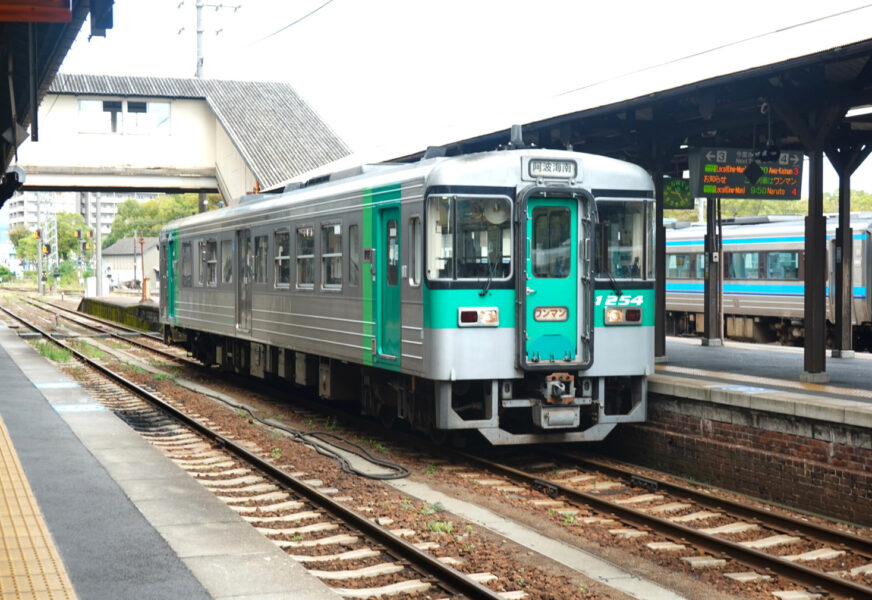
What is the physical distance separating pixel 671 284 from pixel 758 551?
21.3 m

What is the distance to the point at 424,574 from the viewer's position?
6996 mm

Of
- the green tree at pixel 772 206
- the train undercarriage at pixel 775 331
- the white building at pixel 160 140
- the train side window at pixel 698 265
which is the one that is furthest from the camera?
the green tree at pixel 772 206

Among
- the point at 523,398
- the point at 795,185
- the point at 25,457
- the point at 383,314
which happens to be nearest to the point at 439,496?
the point at 523,398

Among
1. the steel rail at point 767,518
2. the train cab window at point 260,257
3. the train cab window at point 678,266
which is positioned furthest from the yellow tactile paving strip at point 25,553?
the train cab window at point 678,266

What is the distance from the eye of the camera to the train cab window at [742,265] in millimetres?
24828

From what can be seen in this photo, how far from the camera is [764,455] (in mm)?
9789

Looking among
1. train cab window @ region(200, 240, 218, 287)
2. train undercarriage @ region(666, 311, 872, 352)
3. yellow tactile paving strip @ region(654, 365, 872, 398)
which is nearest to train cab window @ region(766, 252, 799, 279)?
train undercarriage @ region(666, 311, 872, 352)

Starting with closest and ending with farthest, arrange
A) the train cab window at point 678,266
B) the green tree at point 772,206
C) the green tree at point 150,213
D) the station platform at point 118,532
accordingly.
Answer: the station platform at point 118,532 < the train cab window at point 678,266 < the green tree at point 772,206 < the green tree at point 150,213

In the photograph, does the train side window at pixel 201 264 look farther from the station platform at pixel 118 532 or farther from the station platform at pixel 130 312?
the station platform at pixel 130 312

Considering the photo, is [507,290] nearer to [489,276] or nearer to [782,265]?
[489,276]

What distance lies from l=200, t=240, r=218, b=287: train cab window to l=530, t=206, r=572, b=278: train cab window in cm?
911

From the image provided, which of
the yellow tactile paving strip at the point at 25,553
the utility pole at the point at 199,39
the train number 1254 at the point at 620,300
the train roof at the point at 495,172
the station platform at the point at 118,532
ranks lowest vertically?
the station platform at the point at 118,532

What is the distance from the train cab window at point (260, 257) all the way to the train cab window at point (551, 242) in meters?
5.95

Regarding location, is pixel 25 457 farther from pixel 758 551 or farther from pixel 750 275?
pixel 750 275
